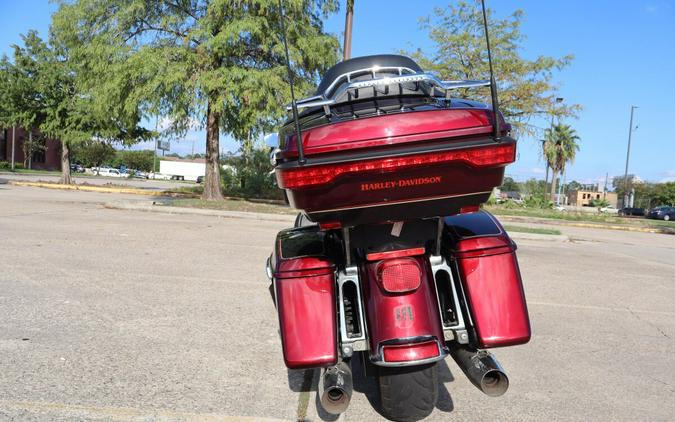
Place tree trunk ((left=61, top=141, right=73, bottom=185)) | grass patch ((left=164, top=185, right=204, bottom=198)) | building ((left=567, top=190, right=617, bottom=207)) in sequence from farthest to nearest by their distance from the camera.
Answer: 1. building ((left=567, top=190, right=617, bottom=207))
2. tree trunk ((left=61, top=141, right=73, bottom=185))
3. grass patch ((left=164, top=185, right=204, bottom=198))

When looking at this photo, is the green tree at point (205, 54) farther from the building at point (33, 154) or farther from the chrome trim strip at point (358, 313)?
the building at point (33, 154)

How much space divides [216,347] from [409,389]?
194cm

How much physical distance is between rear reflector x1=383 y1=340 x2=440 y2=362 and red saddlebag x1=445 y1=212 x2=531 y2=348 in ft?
1.13

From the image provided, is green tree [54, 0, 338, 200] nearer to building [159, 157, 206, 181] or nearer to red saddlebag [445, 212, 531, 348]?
red saddlebag [445, 212, 531, 348]

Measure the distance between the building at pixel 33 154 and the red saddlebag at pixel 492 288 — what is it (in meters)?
68.5

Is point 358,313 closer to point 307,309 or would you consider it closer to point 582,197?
point 307,309

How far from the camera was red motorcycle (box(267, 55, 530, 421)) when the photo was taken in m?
2.33

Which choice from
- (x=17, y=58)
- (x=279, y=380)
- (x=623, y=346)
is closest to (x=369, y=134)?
(x=279, y=380)

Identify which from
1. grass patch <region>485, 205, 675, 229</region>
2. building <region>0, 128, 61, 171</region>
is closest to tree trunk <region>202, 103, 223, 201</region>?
grass patch <region>485, 205, 675, 229</region>

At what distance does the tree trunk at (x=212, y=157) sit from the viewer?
1797cm

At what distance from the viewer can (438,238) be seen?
2672 mm

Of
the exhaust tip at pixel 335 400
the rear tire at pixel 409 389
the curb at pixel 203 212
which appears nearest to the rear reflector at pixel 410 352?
the rear tire at pixel 409 389

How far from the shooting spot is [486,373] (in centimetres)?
240

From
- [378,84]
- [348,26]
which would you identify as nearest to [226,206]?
[348,26]
